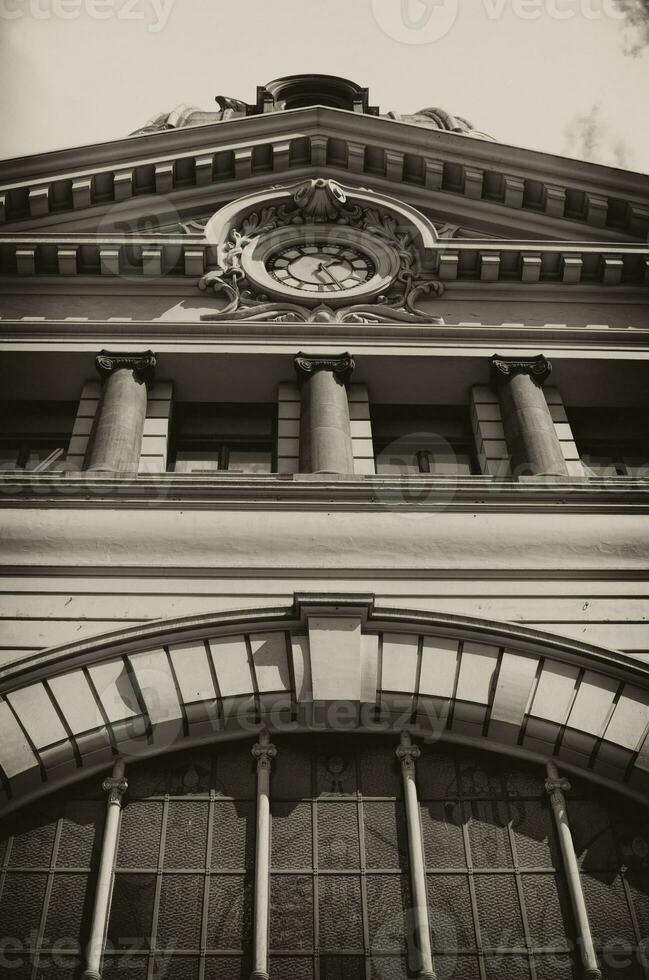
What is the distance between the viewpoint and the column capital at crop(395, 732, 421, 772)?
11.5 m

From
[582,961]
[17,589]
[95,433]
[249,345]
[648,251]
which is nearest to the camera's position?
[582,961]

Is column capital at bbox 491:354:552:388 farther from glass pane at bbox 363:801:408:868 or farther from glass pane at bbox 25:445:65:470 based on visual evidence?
glass pane at bbox 363:801:408:868

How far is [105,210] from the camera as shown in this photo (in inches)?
757

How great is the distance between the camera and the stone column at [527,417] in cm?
1495

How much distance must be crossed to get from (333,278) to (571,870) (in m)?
11.0

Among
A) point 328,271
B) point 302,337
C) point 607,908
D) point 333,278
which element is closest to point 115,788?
point 607,908

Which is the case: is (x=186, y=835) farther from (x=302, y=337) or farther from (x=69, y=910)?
(x=302, y=337)

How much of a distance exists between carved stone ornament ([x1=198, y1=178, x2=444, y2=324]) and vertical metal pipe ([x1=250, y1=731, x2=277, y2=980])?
7.92 m

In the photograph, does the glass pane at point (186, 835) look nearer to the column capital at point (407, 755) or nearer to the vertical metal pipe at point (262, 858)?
the vertical metal pipe at point (262, 858)

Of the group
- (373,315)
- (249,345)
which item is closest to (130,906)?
(249,345)

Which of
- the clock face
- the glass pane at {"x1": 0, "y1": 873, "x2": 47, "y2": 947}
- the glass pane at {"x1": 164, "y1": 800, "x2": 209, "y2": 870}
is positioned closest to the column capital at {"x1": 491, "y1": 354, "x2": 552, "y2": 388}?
the clock face

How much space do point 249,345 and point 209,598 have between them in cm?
552

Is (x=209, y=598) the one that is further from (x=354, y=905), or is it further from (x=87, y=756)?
(x=354, y=905)

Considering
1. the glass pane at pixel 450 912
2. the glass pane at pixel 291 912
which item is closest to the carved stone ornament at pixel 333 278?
the glass pane at pixel 291 912
